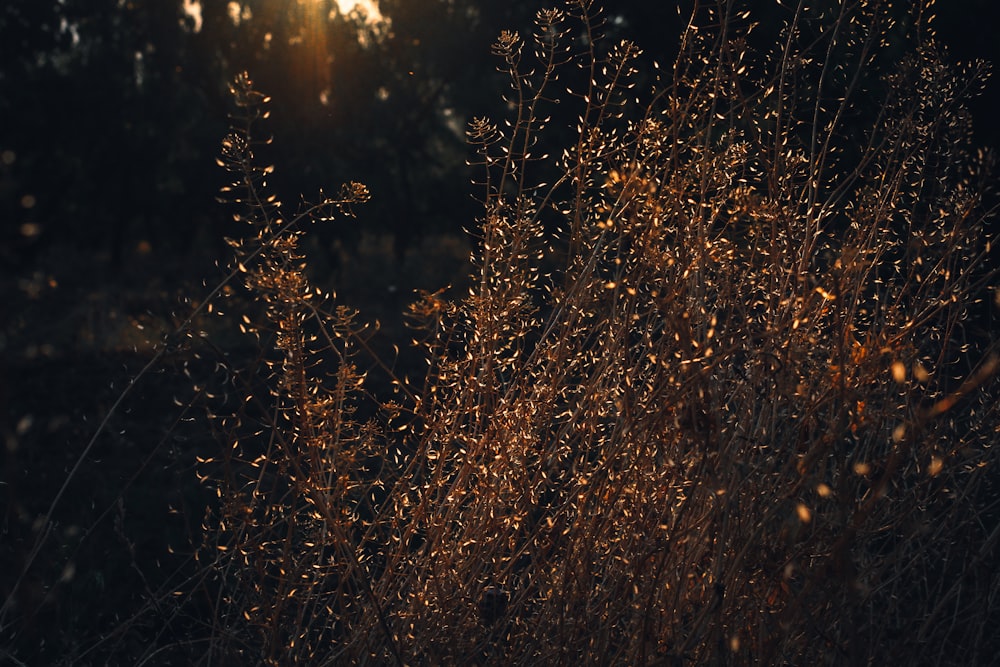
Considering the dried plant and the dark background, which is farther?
the dark background

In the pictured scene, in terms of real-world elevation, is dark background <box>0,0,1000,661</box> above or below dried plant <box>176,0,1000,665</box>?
below

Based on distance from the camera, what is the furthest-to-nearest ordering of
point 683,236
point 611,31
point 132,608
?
point 611,31, point 132,608, point 683,236

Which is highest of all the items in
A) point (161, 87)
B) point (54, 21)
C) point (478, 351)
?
point (478, 351)

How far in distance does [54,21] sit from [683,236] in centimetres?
1273

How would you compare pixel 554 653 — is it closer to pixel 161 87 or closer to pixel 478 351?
pixel 478 351

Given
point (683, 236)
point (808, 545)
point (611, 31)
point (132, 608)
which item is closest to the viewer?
A: point (808, 545)

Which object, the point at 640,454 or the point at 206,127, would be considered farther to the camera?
the point at 206,127

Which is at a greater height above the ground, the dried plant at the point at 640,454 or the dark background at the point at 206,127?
the dried plant at the point at 640,454

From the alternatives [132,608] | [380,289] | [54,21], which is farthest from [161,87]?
[132,608]

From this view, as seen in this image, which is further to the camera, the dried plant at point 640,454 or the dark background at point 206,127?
the dark background at point 206,127

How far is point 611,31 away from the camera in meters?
6.62

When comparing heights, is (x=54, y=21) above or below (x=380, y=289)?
above

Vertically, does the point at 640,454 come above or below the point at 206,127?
above

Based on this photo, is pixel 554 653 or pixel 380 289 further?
pixel 380 289
